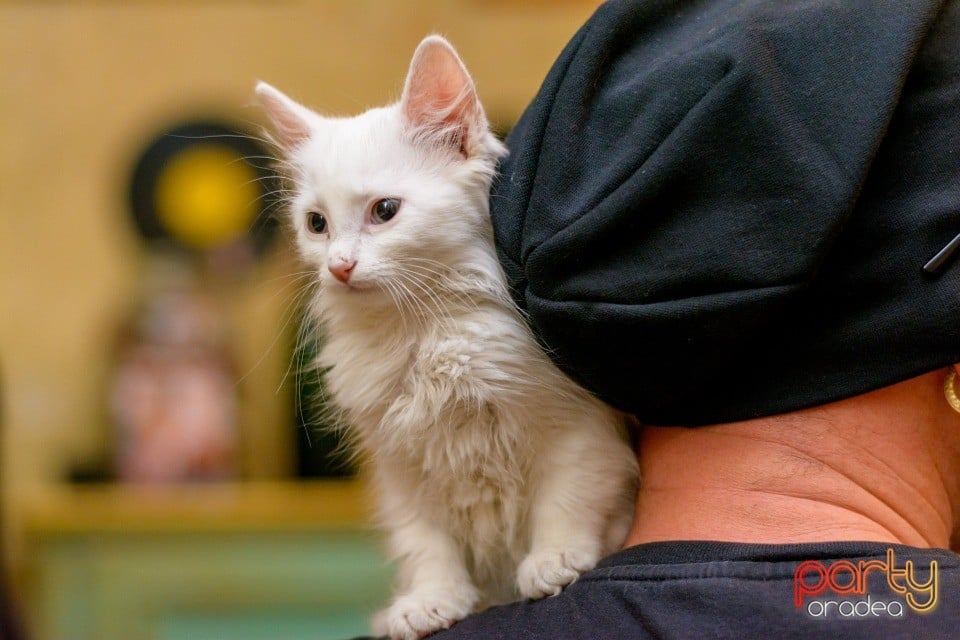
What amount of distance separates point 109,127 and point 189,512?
131 centimetres

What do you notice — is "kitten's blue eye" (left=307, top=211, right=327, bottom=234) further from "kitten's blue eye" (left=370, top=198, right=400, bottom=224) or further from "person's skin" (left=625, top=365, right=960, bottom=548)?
"person's skin" (left=625, top=365, right=960, bottom=548)

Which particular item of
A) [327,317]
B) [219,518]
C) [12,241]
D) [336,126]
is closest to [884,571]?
[327,317]

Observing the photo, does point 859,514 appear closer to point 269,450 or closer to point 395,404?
point 395,404

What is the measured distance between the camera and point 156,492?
2639 millimetres

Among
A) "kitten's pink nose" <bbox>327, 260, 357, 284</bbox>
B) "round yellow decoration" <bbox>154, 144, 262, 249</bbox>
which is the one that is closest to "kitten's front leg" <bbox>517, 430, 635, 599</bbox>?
"kitten's pink nose" <bbox>327, 260, 357, 284</bbox>

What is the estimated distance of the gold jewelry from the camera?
84 cm

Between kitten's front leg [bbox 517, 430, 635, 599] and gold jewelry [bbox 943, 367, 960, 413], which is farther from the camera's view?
kitten's front leg [bbox 517, 430, 635, 599]

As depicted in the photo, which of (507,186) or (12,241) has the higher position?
(507,186)

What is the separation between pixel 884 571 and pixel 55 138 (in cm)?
293

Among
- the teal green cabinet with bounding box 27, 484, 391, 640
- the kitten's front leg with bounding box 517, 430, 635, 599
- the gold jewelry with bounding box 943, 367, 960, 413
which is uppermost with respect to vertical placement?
the gold jewelry with bounding box 943, 367, 960, 413

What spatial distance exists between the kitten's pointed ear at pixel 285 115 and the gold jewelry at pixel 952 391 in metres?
0.80

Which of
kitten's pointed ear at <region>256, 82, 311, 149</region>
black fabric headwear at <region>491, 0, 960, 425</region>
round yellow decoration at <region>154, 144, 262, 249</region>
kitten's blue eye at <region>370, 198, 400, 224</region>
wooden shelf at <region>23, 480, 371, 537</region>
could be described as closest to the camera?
black fabric headwear at <region>491, 0, 960, 425</region>

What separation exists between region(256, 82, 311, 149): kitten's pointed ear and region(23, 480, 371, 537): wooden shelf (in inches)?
58.1

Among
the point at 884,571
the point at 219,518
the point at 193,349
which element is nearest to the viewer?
the point at 884,571
